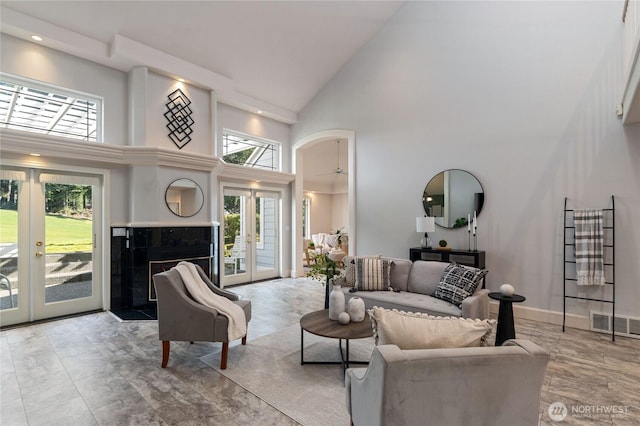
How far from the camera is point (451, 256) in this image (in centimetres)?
506

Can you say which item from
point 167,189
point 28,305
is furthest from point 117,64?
point 28,305

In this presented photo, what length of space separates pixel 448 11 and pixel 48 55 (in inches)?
231

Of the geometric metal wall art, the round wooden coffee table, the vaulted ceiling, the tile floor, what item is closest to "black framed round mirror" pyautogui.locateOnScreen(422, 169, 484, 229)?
the tile floor

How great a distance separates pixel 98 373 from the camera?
293cm

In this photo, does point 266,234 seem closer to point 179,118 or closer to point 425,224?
point 179,118

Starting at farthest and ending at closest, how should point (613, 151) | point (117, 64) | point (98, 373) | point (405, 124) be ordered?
point (405, 124), point (117, 64), point (613, 151), point (98, 373)

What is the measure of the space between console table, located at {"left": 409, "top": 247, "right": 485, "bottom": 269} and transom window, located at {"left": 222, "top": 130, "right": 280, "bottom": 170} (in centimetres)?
376

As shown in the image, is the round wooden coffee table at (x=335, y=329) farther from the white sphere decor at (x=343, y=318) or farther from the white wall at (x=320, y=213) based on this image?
the white wall at (x=320, y=213)

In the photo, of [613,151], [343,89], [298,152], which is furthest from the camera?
[298,152]

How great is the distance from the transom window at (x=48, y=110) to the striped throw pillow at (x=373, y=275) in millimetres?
4183

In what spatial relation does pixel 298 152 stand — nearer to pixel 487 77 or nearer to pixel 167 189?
pixel 167 189

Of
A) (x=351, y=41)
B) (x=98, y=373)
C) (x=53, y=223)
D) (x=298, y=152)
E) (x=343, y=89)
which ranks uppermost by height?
(x=351, y=41)

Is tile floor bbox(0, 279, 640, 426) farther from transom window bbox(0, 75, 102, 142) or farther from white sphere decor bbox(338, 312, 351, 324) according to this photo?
transom window bbox(0, 75, 102, 142)

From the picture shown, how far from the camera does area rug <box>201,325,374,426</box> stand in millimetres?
2404
